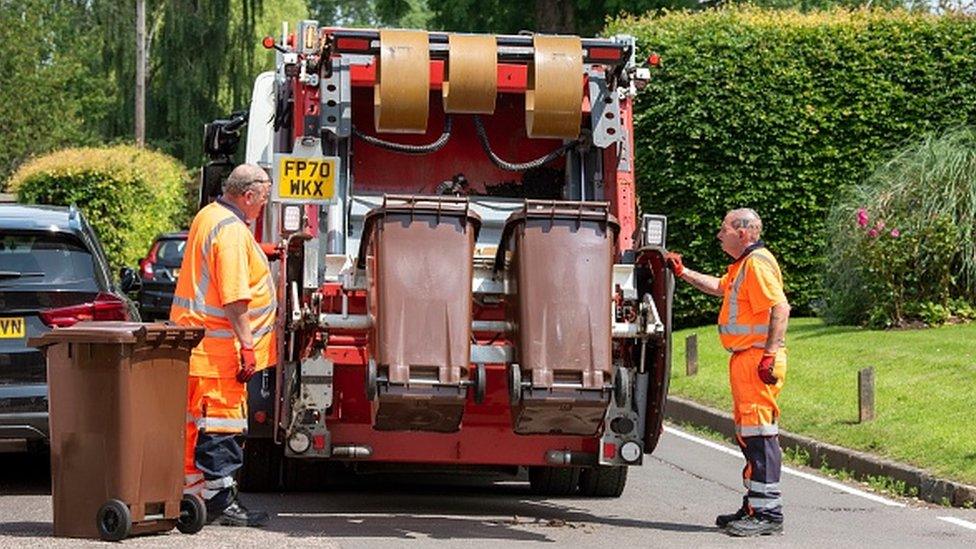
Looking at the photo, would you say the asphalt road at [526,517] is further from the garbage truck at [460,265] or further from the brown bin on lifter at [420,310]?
the brown bin on lifter at [420,310]

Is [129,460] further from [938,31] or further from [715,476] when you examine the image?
[938,31]

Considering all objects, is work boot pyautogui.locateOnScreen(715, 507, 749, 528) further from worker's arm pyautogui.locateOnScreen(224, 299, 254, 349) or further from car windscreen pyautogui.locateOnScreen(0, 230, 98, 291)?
car windscreen pyautogui.locateOnScreen(0, 230, 98, 291)

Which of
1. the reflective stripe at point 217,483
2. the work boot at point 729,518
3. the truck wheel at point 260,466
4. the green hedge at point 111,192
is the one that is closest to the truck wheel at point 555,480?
the work boot at point 729,518

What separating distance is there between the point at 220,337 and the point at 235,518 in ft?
3.04

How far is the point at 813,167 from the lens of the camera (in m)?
24.7

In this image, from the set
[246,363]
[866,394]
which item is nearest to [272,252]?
[246,363]

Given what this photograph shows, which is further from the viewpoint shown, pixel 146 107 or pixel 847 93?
pixel 146 107

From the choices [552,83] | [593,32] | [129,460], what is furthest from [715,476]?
[593,32]

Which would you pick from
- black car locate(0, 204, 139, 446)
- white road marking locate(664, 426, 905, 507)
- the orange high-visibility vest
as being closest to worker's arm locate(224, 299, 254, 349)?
black car locate(0, 204, 139, 446)

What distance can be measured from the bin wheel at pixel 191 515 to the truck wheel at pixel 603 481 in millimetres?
2939

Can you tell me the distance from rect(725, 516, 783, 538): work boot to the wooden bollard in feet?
15.1

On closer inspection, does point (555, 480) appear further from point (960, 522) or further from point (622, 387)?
point (960, 522)

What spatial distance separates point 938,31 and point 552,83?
14.2 meters

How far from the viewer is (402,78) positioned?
11.4 m
